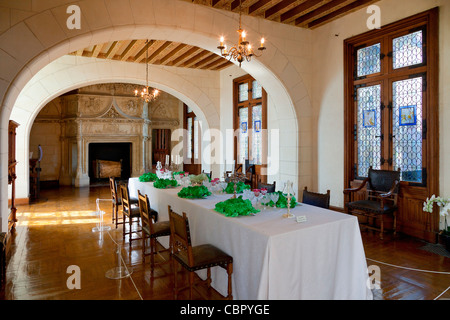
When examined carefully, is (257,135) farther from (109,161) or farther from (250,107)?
(109,161)

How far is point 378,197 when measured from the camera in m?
4.75

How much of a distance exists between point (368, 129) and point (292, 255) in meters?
3.95

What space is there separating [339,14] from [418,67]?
5.88 ft

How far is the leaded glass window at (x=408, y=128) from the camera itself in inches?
186

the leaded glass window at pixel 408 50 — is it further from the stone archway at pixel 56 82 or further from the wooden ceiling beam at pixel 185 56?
the stone archway at pixel 56 82

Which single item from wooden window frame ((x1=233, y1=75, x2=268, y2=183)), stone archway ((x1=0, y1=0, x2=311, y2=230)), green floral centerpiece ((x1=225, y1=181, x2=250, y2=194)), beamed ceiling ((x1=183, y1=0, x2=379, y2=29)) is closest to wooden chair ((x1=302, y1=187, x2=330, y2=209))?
green floral centerpiece ((x1=225, y1=181, x2=250, y2=194))

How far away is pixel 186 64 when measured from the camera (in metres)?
8.91

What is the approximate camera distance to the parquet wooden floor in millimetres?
2990

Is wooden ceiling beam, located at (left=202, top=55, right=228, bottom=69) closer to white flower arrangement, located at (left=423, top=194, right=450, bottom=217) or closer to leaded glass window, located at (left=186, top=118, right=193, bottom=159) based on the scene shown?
leaded glass window, located at (left=186, top=118, right=193, bottom=159)

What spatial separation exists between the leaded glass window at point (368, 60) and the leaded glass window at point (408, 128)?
54cm

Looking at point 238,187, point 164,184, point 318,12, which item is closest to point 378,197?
point 238,187

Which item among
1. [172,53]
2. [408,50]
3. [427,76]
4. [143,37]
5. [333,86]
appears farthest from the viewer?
[172,53]

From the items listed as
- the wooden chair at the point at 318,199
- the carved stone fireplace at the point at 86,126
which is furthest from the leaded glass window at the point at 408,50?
the carved stone fireplace at the point at 86,126
